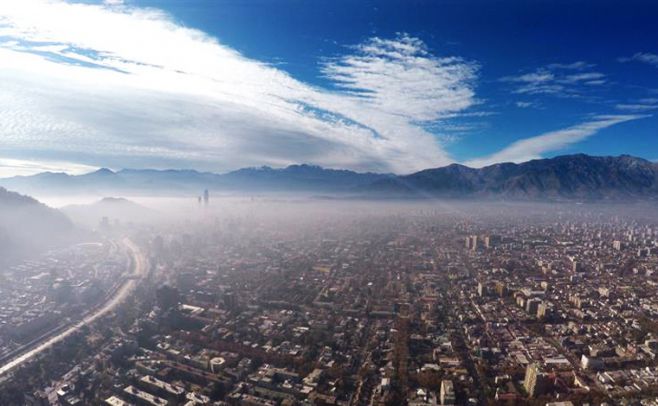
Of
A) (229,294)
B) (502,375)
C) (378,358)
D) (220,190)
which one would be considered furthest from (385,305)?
(220,190)

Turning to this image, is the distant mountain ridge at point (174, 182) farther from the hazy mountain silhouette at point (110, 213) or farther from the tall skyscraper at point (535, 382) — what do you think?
the tall skyscraper at point (535, 382)

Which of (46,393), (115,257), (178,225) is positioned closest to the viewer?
(46,393)

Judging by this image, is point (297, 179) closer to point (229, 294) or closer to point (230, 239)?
point (230, 239)

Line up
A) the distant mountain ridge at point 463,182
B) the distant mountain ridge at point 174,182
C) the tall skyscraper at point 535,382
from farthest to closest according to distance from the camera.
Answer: the distant mountain ridge at point 463,182, the distant mountain ridge at point 174,182, the tall skyscraper at point 535,382

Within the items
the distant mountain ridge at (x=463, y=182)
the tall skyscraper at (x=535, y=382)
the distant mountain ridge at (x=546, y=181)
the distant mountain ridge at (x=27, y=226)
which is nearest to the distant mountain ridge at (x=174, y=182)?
the distant mountain ridge at (x=463, y=182)

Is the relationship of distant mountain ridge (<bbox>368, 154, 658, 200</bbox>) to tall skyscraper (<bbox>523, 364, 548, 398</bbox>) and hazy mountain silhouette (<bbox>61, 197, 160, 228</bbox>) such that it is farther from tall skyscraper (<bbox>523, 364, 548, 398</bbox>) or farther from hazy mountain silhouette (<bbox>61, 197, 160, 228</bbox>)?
tall skyscraper (<bbox>523, 364, 548, 398</bbox>)

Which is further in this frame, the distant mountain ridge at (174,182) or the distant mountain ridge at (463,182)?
the distant mountain ridge at (463,182)
